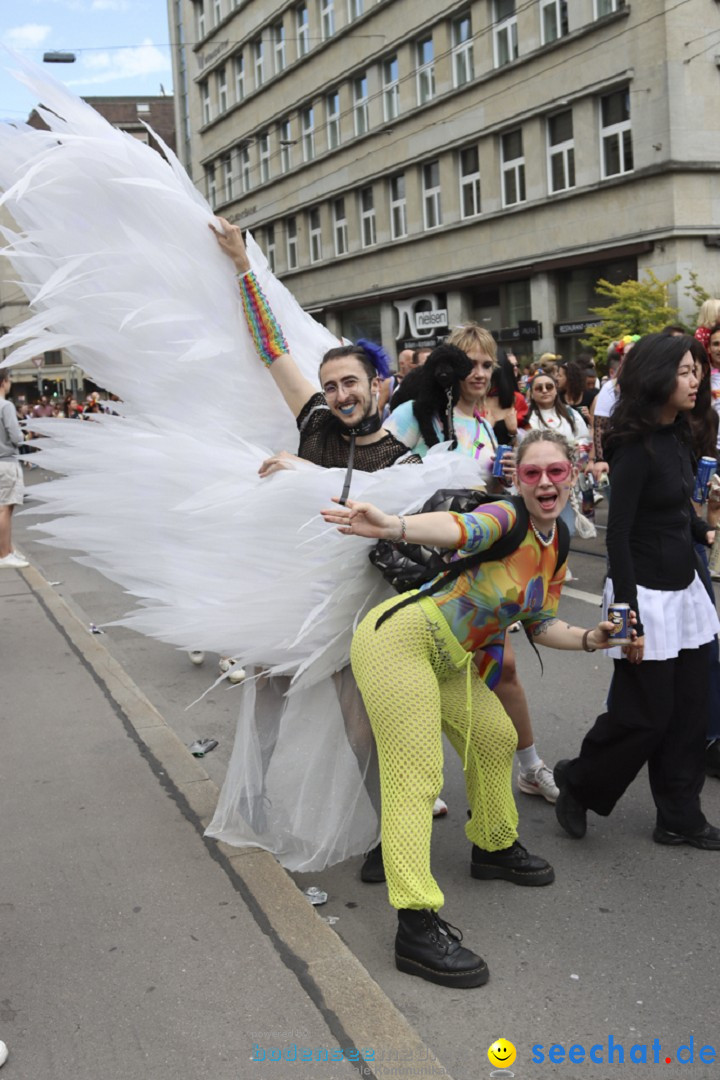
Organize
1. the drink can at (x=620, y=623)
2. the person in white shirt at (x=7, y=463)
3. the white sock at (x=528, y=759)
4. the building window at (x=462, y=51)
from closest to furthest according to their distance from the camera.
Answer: the drink can at (x=620, y=623)
the white sock at (x=528, y=759)
the person in white shirt at (x=7, y=463)
the building window at (x=462, y=51)

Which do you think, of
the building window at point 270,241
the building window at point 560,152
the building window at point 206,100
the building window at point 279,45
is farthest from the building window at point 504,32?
the building window at point 206,100

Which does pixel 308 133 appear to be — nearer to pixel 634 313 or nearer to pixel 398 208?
pixel 398 208

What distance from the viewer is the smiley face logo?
2.72 meters

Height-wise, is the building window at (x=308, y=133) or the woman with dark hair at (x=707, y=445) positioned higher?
the building window at (x=308, y=133)

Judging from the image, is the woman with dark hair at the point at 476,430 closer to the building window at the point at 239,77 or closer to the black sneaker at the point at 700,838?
the black sneaker at the point at 700,838

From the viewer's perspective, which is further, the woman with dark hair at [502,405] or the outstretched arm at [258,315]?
the woman with dark hair at [502,405]

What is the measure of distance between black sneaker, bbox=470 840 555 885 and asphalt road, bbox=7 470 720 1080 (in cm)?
4

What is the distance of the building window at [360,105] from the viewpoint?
3466cm

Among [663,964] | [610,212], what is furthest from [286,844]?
[610,212]

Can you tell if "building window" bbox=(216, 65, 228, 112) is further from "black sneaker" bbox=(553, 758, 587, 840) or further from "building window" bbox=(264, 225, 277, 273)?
"black sneaker" bbox=(553, 758, 587, 840)

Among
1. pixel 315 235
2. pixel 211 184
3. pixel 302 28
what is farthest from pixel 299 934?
pixel 211 184

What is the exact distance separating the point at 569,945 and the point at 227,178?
46153mm

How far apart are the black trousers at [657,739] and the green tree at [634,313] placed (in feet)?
59.3

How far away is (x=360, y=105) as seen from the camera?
34812 millimetres
